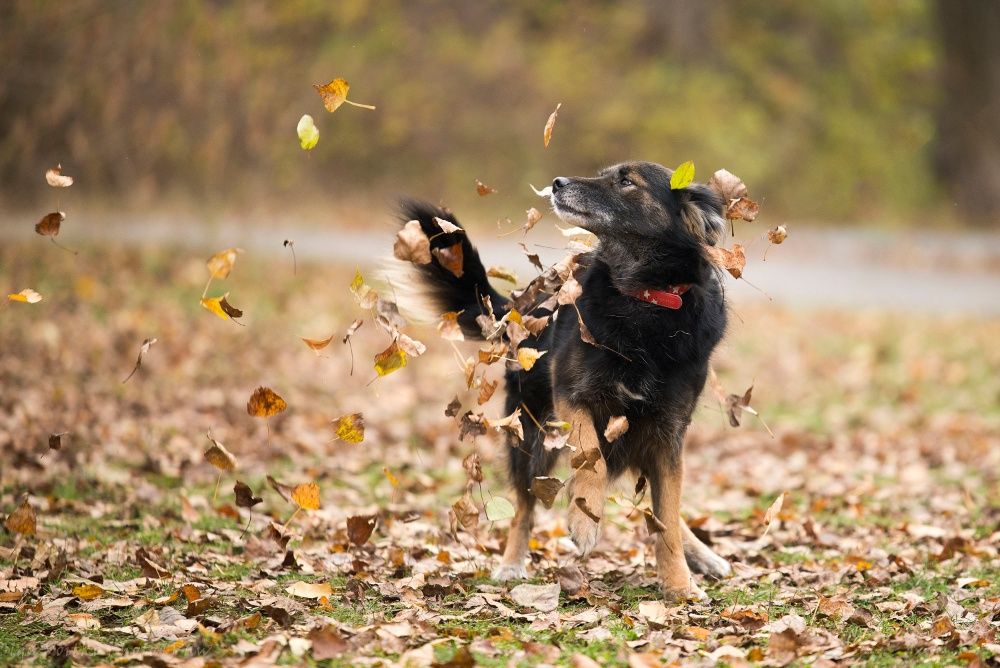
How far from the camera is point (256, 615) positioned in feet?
11.6

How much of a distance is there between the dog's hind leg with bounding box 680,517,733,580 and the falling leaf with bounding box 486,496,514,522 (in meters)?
0.90

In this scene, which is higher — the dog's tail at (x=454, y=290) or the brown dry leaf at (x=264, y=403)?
the dog's tail at (x=454, y=290)

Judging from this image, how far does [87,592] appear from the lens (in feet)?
12.5

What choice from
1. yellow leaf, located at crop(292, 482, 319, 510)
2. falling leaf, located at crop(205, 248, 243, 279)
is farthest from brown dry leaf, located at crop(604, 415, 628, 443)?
falling leaf, located at crop(205, 248, 243, 279)

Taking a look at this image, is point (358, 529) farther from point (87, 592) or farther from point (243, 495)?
point (87, 592)

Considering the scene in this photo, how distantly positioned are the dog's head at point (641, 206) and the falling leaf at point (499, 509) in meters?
1.20

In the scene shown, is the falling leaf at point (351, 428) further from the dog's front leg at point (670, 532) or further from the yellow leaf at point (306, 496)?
the dog's front leg at point (670, 532)

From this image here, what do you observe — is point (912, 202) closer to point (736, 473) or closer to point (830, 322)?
point (830, 322)

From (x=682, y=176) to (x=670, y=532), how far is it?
1376 mm

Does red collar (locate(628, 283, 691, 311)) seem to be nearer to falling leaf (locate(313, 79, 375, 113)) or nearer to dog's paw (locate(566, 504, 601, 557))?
dog's paw (locate(566, 504, 601, 557))

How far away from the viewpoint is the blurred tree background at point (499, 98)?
12867 mm

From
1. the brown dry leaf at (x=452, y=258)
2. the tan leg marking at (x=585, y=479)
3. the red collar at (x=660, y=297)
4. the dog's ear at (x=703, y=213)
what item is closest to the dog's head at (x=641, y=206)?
the dog's ear at (x=703, y=213)

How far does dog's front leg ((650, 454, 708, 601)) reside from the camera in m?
4.13

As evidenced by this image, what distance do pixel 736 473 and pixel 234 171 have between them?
1017 centimetres
